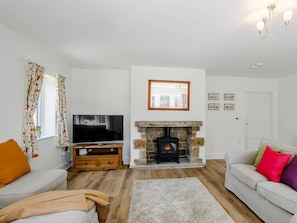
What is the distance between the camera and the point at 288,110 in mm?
4348

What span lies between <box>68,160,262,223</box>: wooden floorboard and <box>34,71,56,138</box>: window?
1.07 m

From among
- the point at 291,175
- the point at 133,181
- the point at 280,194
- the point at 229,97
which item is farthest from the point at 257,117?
the point at 133,181

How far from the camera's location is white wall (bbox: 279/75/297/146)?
165 inches

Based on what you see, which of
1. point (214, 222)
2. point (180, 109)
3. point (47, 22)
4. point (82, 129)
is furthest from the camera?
point (180, 109)

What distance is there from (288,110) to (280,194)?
3953mm

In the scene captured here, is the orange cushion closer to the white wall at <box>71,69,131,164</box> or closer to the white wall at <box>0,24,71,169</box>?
the white wall at <box>0,24,71,169</box>

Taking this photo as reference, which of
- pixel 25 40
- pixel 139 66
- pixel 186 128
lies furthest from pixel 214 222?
pixel 25 40

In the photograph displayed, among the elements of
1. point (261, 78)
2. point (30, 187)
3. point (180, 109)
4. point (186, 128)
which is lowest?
point (30, 187)

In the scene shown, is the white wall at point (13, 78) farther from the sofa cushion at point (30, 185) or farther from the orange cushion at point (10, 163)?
the sofa cushion at point (30, 185)

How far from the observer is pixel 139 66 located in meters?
3.66

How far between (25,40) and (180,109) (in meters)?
3.29

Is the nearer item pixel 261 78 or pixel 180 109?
pixel 180 109

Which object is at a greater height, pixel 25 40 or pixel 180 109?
pixel 25 40

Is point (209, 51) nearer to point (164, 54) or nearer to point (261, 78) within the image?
point (164, 54)
